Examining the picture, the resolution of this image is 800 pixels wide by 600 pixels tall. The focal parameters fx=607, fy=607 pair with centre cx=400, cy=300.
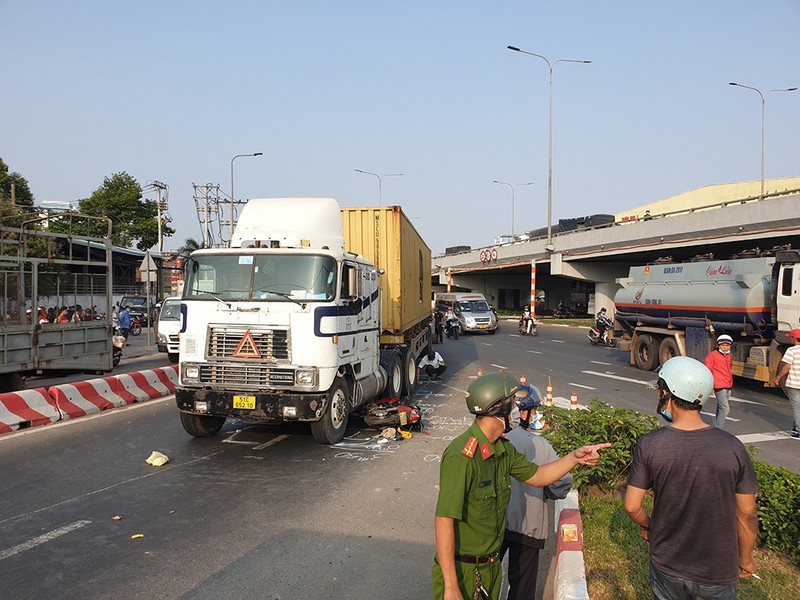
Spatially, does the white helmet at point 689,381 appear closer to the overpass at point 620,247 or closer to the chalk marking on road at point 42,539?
the chalk marking on road at point 42,539

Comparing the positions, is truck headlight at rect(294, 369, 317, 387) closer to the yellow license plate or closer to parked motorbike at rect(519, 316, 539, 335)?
the yellow license plate

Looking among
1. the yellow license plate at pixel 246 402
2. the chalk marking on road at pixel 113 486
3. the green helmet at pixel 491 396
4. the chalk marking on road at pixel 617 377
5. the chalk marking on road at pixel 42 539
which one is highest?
the green helmet at pixel 491 396

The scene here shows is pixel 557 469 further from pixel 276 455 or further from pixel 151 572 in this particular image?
pixel 276 455

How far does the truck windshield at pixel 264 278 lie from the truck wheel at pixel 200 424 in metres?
1.83

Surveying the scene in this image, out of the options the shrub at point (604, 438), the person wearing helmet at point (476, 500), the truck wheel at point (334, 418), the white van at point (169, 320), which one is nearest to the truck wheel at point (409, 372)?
the truck wheel at point (334, 418)

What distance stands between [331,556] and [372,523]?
85 cm

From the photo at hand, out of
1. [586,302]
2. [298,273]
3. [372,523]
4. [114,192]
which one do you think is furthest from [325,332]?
[114,192]

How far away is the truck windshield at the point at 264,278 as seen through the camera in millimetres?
8453

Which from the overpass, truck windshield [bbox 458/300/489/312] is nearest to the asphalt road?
the overpass

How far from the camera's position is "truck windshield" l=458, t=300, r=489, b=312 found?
33344 mm

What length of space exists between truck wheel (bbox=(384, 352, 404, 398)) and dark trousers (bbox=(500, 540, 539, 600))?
7.43m

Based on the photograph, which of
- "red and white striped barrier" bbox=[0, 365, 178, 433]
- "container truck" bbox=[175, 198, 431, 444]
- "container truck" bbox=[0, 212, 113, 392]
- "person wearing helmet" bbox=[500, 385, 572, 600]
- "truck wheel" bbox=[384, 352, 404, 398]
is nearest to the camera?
"person wearing helmet" bbox=[500, 385, 572, 600]

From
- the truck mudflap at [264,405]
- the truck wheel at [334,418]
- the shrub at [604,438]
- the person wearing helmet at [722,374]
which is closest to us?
the shrub at [604,438]

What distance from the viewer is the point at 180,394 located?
8.39 meters
